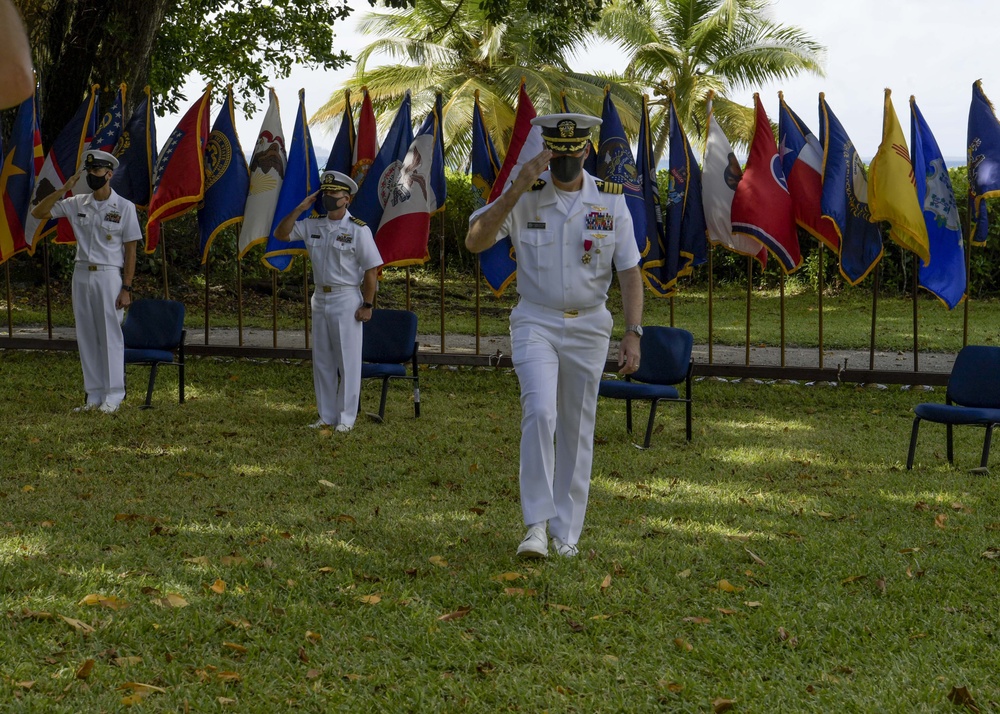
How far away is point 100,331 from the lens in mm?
10203

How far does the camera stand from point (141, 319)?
10.8m

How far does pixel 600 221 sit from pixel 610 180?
5594 millimetres

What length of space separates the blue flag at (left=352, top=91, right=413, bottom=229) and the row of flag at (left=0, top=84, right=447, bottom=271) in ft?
0.03

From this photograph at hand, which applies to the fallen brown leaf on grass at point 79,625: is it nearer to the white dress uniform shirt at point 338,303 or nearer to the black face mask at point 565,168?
the black face mask at point 565,168

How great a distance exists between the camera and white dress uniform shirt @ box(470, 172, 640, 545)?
212 inches

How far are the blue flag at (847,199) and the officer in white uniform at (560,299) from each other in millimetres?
5777

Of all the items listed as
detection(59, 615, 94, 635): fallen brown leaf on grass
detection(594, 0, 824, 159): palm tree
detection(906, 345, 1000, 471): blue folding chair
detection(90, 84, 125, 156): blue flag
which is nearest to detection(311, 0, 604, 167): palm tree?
detection(594, 0, 824, 159): palm tree

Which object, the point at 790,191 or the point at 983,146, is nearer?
the point at 983,146

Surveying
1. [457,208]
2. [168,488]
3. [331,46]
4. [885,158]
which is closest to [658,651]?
[168,488]

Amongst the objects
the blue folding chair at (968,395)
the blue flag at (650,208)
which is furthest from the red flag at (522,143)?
the blue folding chair at (968,395)

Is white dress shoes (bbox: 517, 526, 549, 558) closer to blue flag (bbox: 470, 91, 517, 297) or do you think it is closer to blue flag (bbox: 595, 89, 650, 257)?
blue flag (bbox: 595, 89, 650, 257)

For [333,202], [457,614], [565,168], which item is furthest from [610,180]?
[457,614]

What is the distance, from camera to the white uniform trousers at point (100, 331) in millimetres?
10125

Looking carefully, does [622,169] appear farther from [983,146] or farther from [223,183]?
[223,183]
